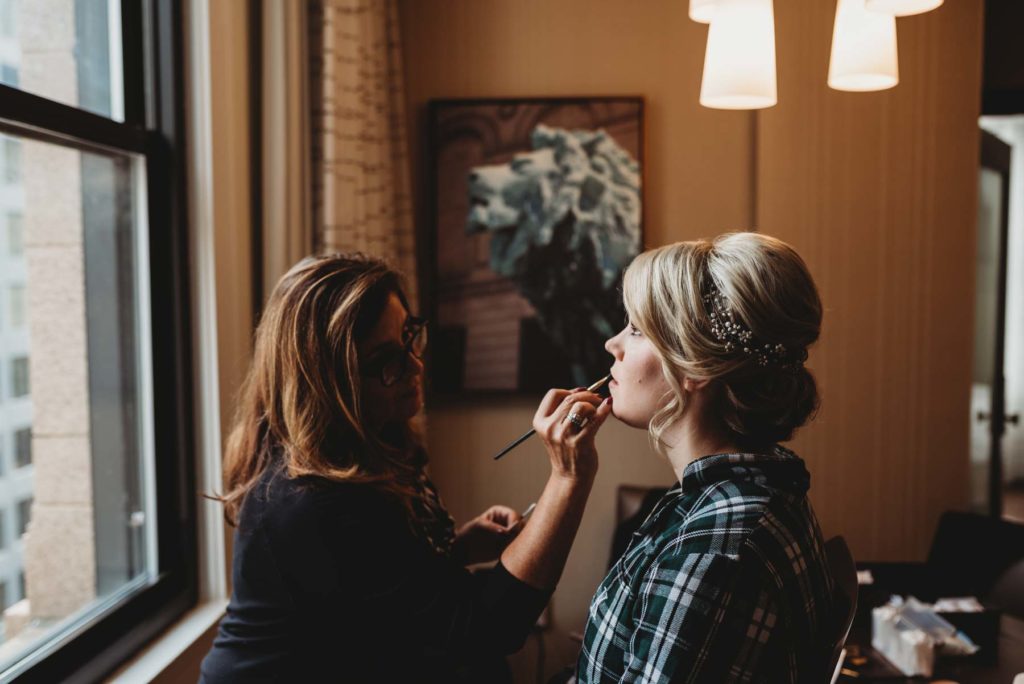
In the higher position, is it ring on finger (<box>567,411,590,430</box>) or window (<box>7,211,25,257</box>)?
window (<box>7,211,25,257</box>)

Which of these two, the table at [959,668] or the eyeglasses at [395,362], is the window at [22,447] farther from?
the table at [959,668]

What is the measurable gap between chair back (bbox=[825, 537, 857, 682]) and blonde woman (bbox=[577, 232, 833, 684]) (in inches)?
0.6

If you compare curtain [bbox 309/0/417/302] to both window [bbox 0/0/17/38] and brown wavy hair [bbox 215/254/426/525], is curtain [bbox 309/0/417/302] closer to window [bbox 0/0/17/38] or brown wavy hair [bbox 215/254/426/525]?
window [bbox 0/0/17/38]

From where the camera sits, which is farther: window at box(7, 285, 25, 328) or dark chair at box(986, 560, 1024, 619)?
dark chair at box(986, 560, 1024, 619)

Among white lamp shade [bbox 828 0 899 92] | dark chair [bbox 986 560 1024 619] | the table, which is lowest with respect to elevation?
dark chair [bbox 986 560 1024 619]

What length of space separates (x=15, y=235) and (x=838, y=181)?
8.33ft

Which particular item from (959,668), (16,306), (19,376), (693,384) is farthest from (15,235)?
(959,668)

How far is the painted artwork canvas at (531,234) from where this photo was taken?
2920mm

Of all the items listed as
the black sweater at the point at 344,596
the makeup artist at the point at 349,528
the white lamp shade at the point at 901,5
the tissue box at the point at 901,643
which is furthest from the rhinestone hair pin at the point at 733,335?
the tissue box at the point at 901,643

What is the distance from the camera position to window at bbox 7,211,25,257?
5.08 ft

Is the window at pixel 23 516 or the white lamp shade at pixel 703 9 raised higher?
the white lamp shade at pixel 703 9

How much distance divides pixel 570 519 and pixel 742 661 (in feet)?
1.18

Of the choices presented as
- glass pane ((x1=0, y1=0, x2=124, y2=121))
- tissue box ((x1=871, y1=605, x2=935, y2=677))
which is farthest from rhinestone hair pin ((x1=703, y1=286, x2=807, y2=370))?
glass pane ((x1=0, y1=0, x2=124, y2=121))

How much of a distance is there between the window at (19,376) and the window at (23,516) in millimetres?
208
